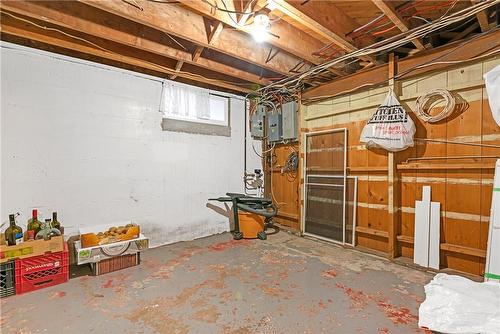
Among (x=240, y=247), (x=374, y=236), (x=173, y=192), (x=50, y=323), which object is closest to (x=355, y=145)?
(x=374, y=236)

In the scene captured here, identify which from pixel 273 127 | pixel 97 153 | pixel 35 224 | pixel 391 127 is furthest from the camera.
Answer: pixel 273 127

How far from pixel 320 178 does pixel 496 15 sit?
87.6 inches

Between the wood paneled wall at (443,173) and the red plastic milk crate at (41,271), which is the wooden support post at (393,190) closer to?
the wood paneled wall at (443,173)

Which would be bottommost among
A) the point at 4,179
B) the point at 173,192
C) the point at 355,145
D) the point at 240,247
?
the point at 240,247

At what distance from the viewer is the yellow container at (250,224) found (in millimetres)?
3389

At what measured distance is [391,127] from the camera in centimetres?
246

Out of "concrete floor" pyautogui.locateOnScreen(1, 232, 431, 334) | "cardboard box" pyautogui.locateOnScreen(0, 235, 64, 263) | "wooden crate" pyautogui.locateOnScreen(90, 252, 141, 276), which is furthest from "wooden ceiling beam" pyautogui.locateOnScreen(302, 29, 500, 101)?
"cardboard box" pyautogui.locateOnScreen(0, 235, 64, 263)

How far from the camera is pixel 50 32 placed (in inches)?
88.6

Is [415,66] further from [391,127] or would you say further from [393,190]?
[393,190]

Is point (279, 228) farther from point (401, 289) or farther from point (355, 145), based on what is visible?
point (401, 289)

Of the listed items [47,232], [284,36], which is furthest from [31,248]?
[284,36]

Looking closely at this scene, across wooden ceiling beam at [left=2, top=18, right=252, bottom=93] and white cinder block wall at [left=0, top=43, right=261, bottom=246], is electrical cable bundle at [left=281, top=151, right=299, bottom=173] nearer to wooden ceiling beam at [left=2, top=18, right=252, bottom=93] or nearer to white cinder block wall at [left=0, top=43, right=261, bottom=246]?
white cinder block wall at [left=0, top=43, right=261, bottom=246]

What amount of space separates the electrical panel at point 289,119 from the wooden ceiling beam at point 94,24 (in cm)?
149

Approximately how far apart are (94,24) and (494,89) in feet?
11.1
